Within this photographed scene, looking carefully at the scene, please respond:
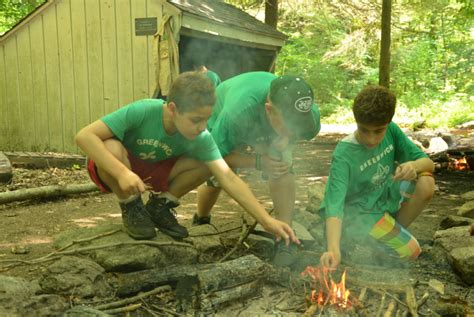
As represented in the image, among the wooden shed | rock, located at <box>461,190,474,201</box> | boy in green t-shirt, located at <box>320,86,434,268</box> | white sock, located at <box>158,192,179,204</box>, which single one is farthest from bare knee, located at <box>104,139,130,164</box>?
the wooden shed

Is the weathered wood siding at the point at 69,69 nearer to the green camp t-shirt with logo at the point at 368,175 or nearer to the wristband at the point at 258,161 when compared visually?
the wristband at the point at 258,161

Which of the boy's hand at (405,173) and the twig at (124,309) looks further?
the boy's hand at (405,173)

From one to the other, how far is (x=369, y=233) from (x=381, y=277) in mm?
483

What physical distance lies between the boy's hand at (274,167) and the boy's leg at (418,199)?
889mm

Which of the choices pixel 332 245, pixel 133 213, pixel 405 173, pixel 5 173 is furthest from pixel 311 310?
pixel 5 173

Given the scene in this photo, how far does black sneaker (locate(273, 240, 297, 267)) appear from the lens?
336 cm

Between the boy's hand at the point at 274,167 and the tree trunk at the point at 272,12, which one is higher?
the tree trunk at the point at 272,12

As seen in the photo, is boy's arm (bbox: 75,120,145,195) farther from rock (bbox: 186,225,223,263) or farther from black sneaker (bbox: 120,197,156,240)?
rock (bbox: 186,225,223,263)

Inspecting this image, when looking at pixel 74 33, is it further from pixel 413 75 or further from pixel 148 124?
pixel 413 75

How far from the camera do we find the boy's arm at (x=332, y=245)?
289cm

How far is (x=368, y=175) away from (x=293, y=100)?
2.65 ft

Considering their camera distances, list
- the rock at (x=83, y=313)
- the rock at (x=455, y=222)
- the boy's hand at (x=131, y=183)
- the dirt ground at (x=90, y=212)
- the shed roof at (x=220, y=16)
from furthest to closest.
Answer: the shed roof at (x=220, y=16)
the rock at (x=455, y=222)
the dirt ground at (x=90, y=212)
the boy's hand at (x=131, y=183)
the rock at (x=83, y=313)

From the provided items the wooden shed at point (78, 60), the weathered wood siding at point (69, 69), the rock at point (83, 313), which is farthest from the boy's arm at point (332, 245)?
the weathered wood siding at point (69, 69)

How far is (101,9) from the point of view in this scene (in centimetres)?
801
